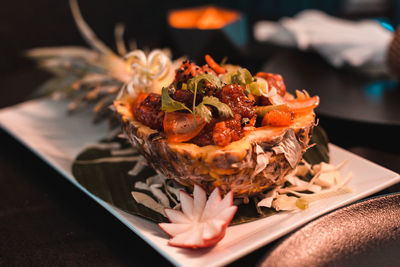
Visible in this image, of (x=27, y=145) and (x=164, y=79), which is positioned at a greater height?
(x=164, y=79)

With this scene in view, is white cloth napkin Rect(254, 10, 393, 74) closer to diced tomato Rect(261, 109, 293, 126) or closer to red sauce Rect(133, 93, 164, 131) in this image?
diced tomato Rect(261, 109, 293, 126)

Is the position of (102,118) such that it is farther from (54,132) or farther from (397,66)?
(397,66)

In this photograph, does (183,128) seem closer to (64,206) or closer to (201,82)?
(201,82)

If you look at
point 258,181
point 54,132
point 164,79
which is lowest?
point 54,132

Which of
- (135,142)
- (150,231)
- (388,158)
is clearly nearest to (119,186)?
(135,142)

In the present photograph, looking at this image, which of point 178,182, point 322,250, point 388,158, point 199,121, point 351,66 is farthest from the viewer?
point 351,66

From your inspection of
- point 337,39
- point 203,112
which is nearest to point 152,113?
point 203,112

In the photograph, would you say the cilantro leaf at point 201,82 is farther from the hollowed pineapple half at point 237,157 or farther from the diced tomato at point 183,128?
the hollowed pineapple half at point 237,157
